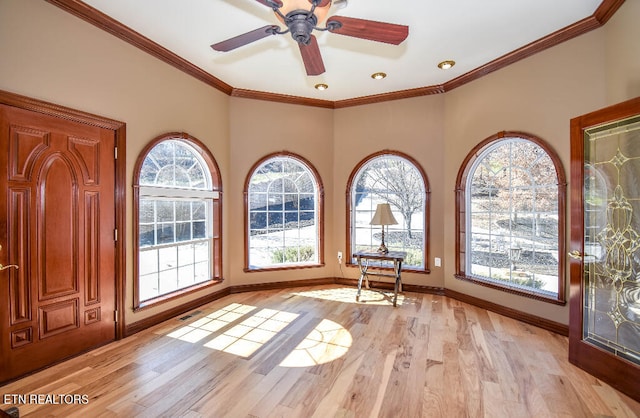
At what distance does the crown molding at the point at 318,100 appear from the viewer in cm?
259

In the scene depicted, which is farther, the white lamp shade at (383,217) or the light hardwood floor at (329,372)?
the white lamp shade at (383,217)

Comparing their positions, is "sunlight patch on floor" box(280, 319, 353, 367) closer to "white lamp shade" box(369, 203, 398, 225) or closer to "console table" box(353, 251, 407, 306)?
"console table" box(353, 251, 407, 306)

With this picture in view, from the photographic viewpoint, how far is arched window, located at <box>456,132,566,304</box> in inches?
129

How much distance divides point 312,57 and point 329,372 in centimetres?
237

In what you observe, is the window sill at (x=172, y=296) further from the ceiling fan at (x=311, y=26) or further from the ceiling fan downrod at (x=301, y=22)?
the ceiling fan downrod at (x=301, y=22)

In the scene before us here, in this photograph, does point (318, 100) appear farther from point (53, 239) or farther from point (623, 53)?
point (53, 239)

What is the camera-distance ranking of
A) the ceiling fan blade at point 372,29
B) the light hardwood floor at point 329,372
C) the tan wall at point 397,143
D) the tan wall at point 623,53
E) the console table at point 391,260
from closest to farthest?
the ceiling fan blade at point 372,29, the light hardwood floor at point 329,372, the tan wall at point 623,53, the console table at point 391,260, the tan wall at point 397,143

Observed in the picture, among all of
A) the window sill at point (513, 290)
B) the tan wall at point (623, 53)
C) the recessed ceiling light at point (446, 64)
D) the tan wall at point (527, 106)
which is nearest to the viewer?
the tan wall at point (623, 53)

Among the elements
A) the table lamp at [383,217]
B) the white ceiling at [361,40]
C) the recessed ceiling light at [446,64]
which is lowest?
the table lamp at [383,217]

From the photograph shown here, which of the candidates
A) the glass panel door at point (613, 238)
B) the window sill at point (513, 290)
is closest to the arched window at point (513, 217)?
the window sill at point (513, 290)

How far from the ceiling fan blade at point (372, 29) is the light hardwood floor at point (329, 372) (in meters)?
2.35

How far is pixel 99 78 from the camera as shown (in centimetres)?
275

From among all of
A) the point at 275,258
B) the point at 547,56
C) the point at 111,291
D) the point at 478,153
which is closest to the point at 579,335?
the point at 478,153

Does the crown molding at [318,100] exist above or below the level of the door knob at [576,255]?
above
